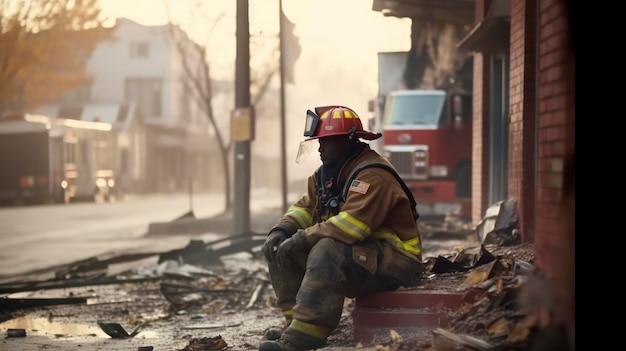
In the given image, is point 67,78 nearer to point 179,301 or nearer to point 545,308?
point 179,301

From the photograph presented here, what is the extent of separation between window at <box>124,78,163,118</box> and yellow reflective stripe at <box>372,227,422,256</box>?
41.9 metres

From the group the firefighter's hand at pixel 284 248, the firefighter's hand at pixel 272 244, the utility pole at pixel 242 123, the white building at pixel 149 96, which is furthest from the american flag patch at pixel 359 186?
the white building at pixel 149 96

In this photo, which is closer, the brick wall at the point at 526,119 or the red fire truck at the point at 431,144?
the brick wall at the point at 526,119

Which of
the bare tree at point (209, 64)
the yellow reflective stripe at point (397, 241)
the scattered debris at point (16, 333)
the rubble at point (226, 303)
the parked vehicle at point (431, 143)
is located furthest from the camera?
the bare tree at point (209, 64)

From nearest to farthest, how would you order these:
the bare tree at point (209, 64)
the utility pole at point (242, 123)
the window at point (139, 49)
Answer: the utility pole at point (242, 123) < the bare tree at point (209, 64) < the window at point (139, 49)

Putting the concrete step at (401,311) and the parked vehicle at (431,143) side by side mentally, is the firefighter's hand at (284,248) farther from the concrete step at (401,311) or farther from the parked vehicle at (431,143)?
the parked vehicle at (431,143)

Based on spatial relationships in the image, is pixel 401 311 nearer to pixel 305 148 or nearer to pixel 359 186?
pixel 359 186

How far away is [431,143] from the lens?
15766 mm

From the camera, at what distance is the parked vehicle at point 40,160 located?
26.5 meters

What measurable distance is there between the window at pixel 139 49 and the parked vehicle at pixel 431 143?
30966mm

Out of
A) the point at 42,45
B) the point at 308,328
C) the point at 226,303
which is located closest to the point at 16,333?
the point at 226,303

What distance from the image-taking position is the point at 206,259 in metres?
10.2

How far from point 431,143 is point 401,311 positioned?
10.9 metres

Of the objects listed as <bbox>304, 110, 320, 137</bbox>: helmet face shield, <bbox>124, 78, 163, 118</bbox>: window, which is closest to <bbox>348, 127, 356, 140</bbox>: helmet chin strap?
<bbox>304, 110, 320, 137</bbox>: helmet face shield
